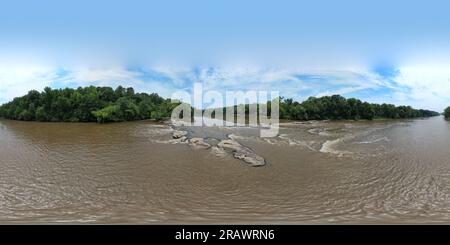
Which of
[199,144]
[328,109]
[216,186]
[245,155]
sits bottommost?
[216,186]

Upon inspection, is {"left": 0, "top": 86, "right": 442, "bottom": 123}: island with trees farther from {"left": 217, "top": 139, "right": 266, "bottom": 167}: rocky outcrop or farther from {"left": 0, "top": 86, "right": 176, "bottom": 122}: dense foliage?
{"left": 217, "top": 139, "right": 266, "bottom": 167}: rocky outcrop

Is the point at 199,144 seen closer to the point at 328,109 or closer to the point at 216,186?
the point at 216,186

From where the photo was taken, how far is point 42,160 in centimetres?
670

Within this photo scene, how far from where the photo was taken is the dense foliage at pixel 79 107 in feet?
60.6

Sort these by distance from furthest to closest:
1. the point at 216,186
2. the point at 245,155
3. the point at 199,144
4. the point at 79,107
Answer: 1. the point at 79,107
2. the point at 199,144
3. the point at 245,155
4. the point at 216,186

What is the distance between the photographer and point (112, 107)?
1792cm

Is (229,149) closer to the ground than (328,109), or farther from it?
closer to the ground

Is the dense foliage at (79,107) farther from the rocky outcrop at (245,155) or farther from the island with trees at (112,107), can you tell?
the rocky outcrop at (245,155)

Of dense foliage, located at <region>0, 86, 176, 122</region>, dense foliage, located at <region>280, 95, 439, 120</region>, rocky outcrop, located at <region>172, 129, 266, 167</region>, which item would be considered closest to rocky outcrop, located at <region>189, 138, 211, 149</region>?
rocky outcrop, located at <region>172, 129, 266, 167</region>

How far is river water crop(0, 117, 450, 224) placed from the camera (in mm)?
3619

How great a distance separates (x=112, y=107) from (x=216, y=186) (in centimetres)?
1507

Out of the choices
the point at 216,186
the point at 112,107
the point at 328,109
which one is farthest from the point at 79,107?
the point at 328,109

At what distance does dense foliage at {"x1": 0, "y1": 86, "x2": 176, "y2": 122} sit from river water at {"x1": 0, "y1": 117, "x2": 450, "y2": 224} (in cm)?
1034
